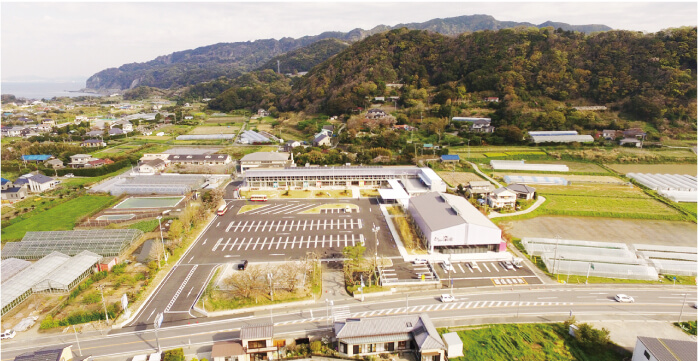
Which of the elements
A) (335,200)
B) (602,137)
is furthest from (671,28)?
(335,200)

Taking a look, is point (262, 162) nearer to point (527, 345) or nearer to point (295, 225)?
point (295, 225)

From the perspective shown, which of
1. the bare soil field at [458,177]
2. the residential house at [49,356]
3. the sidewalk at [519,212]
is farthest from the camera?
the bare soil field at [458,177]

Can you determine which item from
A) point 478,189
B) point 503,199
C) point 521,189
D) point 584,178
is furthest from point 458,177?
point 584,178

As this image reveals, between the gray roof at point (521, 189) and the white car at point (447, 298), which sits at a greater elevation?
the gray roof at point (521, 189)

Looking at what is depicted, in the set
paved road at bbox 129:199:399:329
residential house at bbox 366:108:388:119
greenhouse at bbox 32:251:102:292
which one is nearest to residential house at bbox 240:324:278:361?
paved road at bbox 129:199:399:329

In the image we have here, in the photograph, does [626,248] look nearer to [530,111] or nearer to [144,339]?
[144,339]

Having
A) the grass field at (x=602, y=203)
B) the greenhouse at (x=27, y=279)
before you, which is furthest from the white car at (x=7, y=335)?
the grass field at (x=602, y=203)

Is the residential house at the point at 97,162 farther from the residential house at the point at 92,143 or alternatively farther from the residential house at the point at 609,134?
the residential house at the point at 609,134
